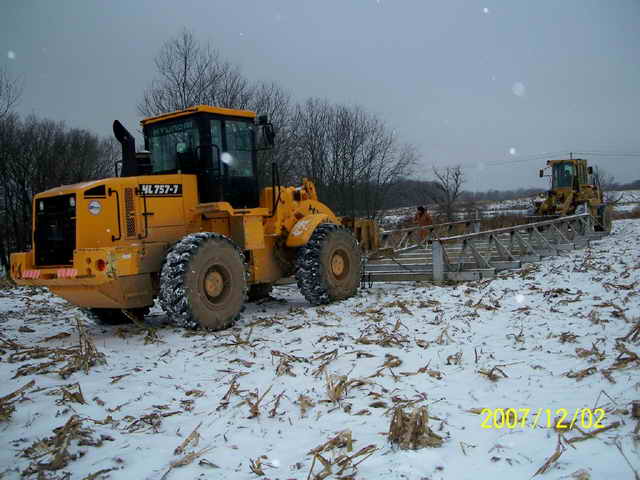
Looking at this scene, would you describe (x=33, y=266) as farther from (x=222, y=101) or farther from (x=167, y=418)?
(x=222, y=101)

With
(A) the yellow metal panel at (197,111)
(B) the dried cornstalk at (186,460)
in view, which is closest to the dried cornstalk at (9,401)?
(B) the dried cornstalk at (186,460)

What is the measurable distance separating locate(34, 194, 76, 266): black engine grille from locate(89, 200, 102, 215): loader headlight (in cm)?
22

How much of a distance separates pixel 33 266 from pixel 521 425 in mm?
6249

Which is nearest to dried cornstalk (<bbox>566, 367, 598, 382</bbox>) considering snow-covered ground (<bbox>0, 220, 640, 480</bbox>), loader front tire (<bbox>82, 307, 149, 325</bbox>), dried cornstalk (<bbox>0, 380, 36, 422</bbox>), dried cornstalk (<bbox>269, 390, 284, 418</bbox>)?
snow-covered ground (<bbox>0, 220, 640, 480</bbox>)

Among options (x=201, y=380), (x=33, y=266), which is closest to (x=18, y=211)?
(x=33, y=266)

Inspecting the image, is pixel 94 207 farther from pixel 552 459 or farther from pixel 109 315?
pixel 552 459

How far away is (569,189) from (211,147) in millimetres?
20890

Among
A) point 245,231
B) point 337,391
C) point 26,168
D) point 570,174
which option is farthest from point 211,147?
point 26,168

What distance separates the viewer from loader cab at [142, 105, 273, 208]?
7.96 metres

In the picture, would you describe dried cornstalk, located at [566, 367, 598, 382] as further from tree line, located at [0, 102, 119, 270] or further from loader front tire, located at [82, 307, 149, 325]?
tree line, located at [0, 102, 119, 270]

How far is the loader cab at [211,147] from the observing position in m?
7.96

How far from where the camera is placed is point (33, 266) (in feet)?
23.3

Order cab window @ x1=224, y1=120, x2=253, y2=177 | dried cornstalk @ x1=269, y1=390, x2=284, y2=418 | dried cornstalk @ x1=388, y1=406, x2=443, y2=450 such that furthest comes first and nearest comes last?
1. cab window @ x1=224, y1=120, x2=253, y2=177
2. dried cornstalk @ x1=269, y1=390, x2=284, y2=418
3. dried cornstalk @ x1=388, y1=406, x2=443, y2=450

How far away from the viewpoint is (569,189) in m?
24.3
